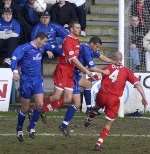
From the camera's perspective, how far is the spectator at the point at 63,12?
20.0 meters

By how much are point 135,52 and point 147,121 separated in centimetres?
278

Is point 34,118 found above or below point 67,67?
below

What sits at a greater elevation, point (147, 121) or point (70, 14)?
point (70, 14)

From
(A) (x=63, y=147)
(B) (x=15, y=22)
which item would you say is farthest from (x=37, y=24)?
(A) (x=63, y=147)

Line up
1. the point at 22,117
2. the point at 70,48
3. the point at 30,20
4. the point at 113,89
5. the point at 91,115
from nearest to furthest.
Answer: the point at 113,89 < the point at 22,117 < the point at 70,48 < the point at 91,115 < the point at 30,20

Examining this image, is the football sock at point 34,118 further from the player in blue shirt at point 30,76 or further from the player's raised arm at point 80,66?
the player's raised arm at point 80,66

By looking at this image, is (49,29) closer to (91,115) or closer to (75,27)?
(91,115)

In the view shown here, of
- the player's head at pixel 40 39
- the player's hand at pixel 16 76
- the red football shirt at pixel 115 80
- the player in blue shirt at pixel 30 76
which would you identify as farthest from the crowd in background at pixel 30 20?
the red football shirt at pixel 115 80

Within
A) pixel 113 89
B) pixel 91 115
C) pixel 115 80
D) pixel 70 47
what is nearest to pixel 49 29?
pixel 91 115

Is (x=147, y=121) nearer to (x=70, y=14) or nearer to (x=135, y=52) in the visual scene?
(x=135, y=52)

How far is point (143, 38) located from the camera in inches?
780

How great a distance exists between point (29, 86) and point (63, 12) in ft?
21.7

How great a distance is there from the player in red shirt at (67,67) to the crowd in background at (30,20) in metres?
4.25

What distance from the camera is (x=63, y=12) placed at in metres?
20.0
